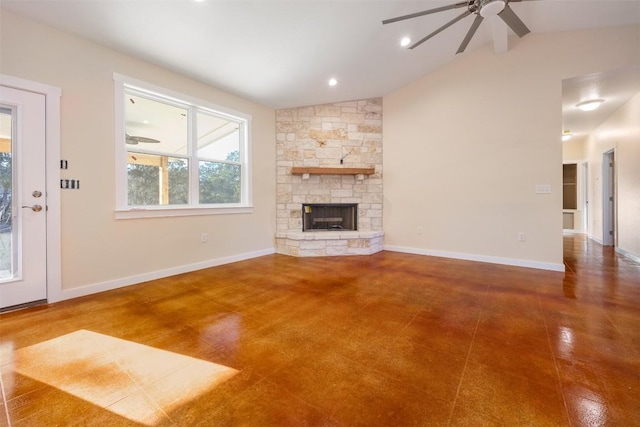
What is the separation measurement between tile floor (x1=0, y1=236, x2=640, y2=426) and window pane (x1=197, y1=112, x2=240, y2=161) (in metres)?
2.10

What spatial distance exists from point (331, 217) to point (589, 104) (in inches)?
186

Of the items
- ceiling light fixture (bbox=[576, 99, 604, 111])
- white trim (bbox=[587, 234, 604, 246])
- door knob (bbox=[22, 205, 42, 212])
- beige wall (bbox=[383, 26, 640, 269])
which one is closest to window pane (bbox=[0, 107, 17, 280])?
door knob (bbox=[22, 205, 42, 212])

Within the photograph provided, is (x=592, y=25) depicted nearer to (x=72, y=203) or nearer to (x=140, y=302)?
(x=140, y=302)

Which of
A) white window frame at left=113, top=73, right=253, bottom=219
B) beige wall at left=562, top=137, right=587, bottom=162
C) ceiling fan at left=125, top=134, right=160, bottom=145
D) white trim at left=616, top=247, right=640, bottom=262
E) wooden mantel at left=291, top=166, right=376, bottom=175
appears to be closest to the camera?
white window frame at left=113, top=73, right=253, bottom=219

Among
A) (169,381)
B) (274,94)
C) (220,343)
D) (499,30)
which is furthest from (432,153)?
(169,381)

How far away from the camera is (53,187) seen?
2678mm

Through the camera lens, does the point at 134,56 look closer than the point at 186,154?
Yes

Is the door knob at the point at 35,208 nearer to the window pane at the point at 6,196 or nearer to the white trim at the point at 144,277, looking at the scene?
the window pane at the point at 6,196

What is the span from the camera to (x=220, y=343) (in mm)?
1906

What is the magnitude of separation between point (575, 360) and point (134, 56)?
4810 millimetres

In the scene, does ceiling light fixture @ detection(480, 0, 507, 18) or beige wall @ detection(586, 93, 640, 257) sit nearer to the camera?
ceiling light fixture @ detection(480, 0, 507, 18)

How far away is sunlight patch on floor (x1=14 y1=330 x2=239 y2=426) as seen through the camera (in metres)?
1.35

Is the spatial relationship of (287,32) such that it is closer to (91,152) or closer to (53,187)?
(91,152)

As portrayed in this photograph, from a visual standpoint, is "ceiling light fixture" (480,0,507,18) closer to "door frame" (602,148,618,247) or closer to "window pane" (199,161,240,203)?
"window pane" (199,161,240,203)
